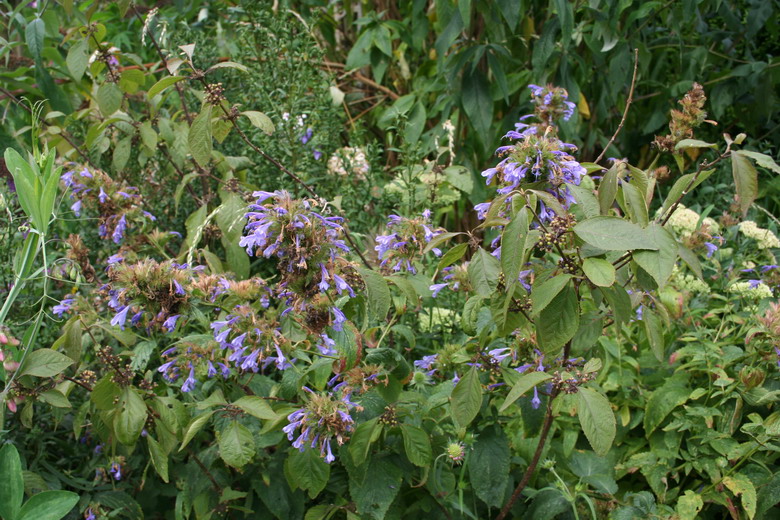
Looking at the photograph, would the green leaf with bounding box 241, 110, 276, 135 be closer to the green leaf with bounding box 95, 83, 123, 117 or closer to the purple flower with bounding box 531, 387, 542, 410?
the green leaf with bounding box 95, 83, 123, 117

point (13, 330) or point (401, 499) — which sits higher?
point (13, 330)

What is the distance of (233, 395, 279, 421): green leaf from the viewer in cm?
131

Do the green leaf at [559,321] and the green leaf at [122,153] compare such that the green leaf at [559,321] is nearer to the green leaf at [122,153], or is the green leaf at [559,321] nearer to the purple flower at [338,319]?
the purple flower at [338,319]

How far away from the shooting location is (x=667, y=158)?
312 cm

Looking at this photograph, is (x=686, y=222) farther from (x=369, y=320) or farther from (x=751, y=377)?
(x=369, y=320)

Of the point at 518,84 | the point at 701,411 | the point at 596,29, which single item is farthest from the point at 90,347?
the point at 596,29

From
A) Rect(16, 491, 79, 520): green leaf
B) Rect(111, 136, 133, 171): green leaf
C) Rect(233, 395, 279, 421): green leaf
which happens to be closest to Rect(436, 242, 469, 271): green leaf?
Rect(233, 395, 279, 421): green leaf

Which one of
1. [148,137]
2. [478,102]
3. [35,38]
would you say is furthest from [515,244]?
[35,38]

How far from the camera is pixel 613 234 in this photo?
104 centimetres

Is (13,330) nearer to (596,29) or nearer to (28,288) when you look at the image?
(28,288)

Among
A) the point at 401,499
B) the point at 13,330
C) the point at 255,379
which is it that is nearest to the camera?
the point at 401,499

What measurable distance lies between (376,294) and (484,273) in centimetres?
19

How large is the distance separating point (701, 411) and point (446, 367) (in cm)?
60

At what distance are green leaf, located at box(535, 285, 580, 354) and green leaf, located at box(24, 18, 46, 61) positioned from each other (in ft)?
5.84
